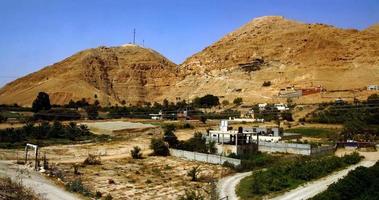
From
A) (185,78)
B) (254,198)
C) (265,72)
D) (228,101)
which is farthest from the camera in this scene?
(185,78)

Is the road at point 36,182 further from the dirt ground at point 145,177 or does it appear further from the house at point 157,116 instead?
the house at point 157,116

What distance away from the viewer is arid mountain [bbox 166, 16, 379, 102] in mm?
86812

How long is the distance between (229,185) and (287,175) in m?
3.36

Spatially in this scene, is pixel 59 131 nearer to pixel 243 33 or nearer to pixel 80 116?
pixel 80 116

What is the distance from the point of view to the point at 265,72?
318ft

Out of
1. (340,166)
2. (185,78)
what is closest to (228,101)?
(185,78)

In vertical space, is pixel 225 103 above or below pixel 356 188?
above

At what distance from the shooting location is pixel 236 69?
3947 inches

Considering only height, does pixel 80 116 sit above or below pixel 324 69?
below

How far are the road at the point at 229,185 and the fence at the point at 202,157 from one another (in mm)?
2439

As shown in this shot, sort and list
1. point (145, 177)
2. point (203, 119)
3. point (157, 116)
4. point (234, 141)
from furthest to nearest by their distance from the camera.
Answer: point (157, 116), point (203, 119), point (234, 141), point (145, 177)

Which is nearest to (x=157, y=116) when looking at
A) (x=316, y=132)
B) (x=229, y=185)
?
(x=316, y=132)

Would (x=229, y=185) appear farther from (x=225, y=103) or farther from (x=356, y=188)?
(x=225, y=103)

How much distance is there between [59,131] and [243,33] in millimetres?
74665
